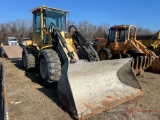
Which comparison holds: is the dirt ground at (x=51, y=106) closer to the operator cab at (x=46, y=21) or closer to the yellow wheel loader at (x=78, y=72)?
the yellow wheel loader at (x=78, y=72)

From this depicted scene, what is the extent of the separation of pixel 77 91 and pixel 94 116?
858 millimetres

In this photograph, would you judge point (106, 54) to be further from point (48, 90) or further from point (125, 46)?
point (48, 90)

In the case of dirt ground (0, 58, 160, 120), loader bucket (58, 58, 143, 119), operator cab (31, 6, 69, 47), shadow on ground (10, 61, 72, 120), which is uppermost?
operator cab (31, 6, 69, 47)

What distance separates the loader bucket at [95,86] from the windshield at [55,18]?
2952 millimetres

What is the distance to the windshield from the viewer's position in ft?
22.4

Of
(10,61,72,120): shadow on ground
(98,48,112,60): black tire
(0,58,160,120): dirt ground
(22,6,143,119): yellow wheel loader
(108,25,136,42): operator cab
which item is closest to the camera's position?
(0,58,160,120): dirt ground

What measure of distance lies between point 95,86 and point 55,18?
333 cm

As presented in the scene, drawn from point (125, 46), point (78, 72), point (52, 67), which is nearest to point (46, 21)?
point (52, 67)

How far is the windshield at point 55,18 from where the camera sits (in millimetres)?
6843

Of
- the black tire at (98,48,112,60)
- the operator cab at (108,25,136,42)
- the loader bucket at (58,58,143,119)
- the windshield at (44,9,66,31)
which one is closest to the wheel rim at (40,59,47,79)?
the windshield at (44,9,66,31)

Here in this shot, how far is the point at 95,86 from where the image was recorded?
195 inches

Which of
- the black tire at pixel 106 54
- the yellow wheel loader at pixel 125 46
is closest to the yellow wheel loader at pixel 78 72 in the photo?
the yellow wheel loader at pixel 125 46

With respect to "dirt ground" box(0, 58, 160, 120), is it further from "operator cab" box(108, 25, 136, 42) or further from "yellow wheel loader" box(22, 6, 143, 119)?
"operator cab" box(108, 25, 136, 42)

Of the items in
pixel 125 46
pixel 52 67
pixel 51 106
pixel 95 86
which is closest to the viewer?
pixel 51 106
